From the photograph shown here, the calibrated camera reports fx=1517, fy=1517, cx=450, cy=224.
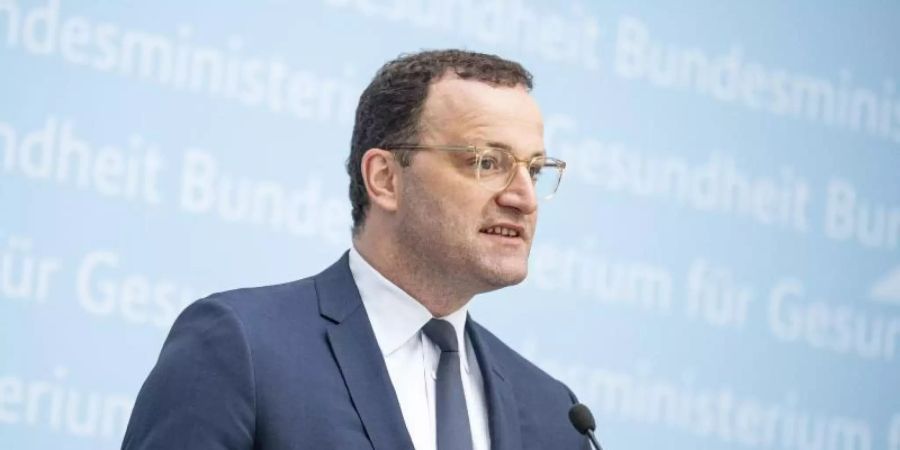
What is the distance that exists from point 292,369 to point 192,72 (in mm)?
1717

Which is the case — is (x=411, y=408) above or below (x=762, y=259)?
below

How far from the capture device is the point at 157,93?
152 inches

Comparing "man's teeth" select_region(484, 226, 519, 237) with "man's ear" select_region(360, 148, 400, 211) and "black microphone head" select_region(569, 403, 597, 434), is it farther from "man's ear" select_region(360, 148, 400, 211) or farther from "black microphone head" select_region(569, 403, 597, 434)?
"black microphone head" select_region(569, 403, 597, 434)

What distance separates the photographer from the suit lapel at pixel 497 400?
256cm

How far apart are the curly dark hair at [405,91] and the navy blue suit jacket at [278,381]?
26 centimetres

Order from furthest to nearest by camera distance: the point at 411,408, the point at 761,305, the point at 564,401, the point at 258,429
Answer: the point at 761,305
the point at 564,401
the point at 411,408
the point at 258,429

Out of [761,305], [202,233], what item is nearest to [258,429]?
[202,233]

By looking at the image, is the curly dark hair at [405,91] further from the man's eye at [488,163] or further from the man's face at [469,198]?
the man's eye at [488,163]

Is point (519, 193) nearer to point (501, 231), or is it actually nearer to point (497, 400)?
point (501, 231)

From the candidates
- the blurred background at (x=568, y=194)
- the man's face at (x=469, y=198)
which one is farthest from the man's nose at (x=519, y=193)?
the blurred background at (x=568, y=194)

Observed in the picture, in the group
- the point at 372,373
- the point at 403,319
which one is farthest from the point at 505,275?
the point at 372,373

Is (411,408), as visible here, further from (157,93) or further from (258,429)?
(157,93)

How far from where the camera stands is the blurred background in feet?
12.2

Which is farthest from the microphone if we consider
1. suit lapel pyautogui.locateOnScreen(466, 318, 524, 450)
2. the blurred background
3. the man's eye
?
the blurred background
